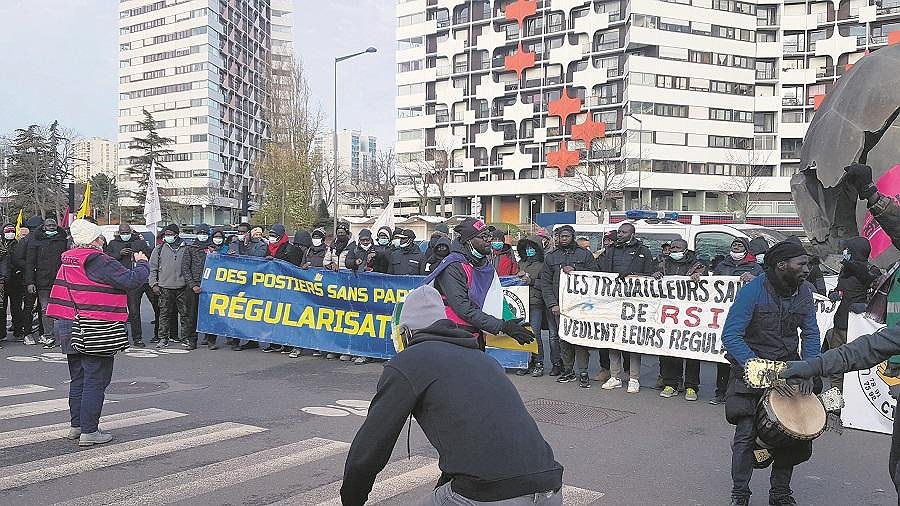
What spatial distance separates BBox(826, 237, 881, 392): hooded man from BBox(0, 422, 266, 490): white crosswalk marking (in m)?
6.07

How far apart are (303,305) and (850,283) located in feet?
25.6

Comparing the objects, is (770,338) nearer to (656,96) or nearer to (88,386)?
(88,386)

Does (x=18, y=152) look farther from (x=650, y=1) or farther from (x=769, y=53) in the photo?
(x=769, y=53)

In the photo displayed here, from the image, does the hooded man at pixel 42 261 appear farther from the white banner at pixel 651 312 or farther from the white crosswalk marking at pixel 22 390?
the white banner at pixel 651 312

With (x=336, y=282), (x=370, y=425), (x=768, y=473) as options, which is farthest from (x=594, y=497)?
(x=336, y=282)

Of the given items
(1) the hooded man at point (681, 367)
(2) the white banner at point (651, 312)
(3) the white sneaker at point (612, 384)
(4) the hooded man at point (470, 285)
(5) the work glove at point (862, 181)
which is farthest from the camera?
(3) the white sneaker at point (612, 384)

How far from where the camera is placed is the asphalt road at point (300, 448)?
19.8 ft

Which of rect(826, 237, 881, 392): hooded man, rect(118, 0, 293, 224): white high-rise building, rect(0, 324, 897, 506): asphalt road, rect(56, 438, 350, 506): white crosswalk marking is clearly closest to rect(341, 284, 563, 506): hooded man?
rect(0, 324, 897, 506): asphalt road

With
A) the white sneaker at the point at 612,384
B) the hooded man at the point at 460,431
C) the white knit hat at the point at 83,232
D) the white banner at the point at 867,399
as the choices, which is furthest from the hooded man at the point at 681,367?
the hooded man at the point at 460,431

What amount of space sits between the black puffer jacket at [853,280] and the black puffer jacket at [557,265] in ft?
10.7

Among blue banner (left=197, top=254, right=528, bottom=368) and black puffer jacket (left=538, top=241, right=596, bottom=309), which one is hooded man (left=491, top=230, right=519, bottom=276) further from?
blue banner (left=197, top=254, right=528, bottom=368)

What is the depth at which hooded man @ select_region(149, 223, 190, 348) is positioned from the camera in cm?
1381

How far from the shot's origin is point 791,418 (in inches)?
207

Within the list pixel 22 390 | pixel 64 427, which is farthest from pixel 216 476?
pixel 22 390
